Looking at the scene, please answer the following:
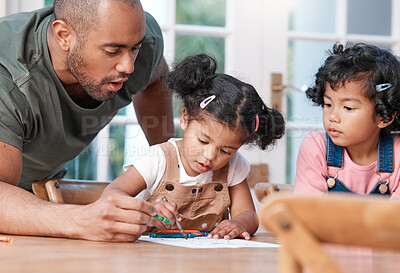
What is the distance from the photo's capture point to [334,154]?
1.68 meters

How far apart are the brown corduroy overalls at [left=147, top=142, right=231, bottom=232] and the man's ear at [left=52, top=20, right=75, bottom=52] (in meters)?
0.46

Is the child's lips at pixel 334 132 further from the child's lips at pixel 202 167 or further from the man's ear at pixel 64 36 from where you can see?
the man's ear at pixel 64 36

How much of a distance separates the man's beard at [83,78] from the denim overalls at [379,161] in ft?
2.54

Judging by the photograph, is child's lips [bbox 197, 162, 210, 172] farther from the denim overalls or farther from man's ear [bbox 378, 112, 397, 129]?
man's ear [bbox 378, 112, 397, 129]

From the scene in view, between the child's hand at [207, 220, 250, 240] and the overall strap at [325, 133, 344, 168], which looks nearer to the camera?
the child's hand at [207, 220, 250, 240]

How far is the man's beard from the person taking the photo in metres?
1.63

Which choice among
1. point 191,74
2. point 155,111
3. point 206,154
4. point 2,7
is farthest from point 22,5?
point 206,154

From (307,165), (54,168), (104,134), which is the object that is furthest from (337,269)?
(104,134)

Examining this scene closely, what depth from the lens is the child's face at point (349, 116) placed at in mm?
1593

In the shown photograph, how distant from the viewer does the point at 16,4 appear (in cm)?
242

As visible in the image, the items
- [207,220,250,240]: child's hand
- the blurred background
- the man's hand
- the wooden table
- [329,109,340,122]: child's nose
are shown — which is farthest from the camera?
the blurred background

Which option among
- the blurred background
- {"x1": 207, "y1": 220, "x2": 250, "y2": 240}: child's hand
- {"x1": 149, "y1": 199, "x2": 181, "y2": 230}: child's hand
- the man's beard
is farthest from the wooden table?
the blurred background

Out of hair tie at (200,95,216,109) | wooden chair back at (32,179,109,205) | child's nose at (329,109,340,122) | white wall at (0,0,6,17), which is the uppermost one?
white wall at (0,0,6,17)

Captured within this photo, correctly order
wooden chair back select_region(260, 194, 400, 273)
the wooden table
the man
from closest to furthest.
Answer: wooden chair back select_region(260, 194, 400, 273) < the wooden table < the man
